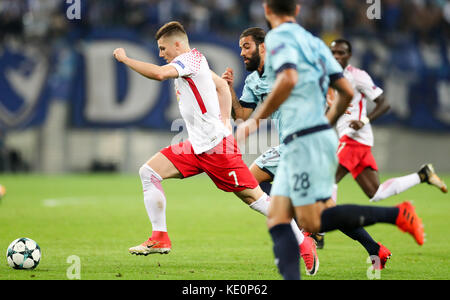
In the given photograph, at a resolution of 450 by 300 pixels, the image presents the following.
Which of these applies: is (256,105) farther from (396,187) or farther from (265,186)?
(396,187)

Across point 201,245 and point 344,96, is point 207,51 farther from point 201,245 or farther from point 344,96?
point 344,96

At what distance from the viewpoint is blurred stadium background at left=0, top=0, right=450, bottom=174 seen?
22156mm

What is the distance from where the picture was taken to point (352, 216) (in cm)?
528

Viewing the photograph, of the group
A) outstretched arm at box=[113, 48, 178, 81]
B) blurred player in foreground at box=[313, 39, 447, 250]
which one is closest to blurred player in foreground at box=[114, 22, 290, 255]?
outstretched arm at box=[113, 48, 178, 81]

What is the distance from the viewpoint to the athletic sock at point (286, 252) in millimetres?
5157

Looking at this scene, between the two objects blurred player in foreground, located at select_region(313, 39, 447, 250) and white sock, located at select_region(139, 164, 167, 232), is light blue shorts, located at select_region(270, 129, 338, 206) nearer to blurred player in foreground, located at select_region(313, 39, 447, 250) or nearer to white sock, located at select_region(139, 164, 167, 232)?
white sock, located at select_region(139, 164, 167, 232)

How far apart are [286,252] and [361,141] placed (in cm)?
440

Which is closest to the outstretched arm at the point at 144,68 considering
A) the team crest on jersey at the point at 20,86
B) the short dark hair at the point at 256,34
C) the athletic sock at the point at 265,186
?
the short dark hair at the point at 256,34

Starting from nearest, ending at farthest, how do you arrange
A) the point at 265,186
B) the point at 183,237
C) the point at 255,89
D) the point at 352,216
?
the point at 352,216
the point at 255,89
the point at 265,186
the point at 183,237

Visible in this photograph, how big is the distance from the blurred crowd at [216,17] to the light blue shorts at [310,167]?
17622 mm

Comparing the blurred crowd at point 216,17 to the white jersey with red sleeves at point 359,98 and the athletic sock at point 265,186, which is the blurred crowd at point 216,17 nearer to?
the white jersey with red sleeves at point 359,98

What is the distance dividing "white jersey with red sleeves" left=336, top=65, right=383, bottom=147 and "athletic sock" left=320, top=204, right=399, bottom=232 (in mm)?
4017

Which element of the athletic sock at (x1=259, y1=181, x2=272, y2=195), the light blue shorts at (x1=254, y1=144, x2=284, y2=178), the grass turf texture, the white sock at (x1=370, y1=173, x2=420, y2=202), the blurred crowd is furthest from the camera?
the blurred crowd

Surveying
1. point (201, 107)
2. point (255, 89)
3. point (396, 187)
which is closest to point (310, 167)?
point (201, 107)
